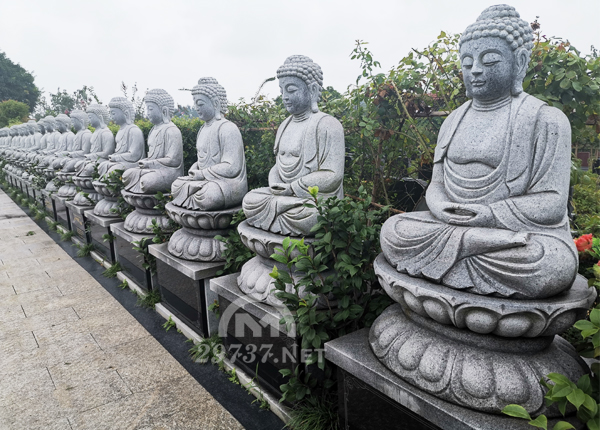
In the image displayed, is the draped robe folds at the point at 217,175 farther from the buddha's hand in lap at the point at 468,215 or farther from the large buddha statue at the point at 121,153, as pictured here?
the buddha's hand in lap at the point at 468,215

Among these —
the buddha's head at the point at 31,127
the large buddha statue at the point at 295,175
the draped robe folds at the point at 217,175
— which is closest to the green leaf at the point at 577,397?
the large buddha statue at the point at 295,175

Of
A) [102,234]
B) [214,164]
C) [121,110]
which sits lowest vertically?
[102,234]

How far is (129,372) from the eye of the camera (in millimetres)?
3621

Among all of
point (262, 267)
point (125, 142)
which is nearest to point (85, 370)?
point (262, 267)

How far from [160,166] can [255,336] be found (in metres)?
2.88

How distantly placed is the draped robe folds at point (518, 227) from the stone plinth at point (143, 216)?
3.67 meters

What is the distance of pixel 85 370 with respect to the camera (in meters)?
3.67

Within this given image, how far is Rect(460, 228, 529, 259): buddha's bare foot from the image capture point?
1982 millimetres

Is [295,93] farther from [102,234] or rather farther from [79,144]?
[79,144]

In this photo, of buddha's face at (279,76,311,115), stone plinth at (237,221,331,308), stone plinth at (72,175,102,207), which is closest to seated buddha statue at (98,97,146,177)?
stone plinth at (72,175,102,207)

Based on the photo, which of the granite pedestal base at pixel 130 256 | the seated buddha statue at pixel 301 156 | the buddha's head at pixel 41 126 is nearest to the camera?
the seated buddha statue at pixel 301 156

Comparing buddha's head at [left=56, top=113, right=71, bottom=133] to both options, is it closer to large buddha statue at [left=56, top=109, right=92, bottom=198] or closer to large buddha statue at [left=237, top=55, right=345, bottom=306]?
large buddha statue at [left=56, top=109, right=92, bottom=198]

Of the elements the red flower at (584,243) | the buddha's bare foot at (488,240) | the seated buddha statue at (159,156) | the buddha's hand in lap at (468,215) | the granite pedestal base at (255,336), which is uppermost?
the seated buddha statue at (159,156)

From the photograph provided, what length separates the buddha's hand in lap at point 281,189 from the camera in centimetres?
336
